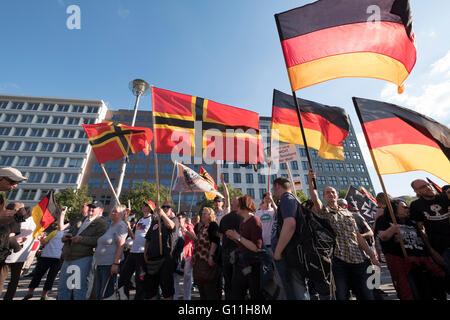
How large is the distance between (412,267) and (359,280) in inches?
35.3

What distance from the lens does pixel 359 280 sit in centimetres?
299

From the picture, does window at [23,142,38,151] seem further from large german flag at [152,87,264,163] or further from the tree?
large german flag at [152,87,264,163]

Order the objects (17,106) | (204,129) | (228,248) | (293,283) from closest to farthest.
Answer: (293,283) < (228,248) < (204,129) < (17,106)

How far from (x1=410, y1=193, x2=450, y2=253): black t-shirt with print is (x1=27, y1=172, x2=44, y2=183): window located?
6329cm

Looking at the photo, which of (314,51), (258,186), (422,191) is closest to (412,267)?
(422,191)

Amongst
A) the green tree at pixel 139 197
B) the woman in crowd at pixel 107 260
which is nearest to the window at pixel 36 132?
the green tree at pixel 139 197

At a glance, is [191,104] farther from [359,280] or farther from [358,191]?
[358,191]

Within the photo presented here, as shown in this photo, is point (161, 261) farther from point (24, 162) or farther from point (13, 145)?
point (13, 145)

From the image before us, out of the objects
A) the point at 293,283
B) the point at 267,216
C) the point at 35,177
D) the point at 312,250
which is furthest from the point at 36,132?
the point at 312,250

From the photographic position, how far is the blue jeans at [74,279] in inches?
152

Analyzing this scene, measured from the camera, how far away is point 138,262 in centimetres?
461

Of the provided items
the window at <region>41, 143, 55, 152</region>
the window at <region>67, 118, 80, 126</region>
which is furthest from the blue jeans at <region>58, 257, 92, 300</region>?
the window at <region>67, 118, 80, 126</region>

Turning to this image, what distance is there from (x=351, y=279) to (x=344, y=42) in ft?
13.8

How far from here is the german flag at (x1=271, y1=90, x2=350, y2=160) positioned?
17.4ft
